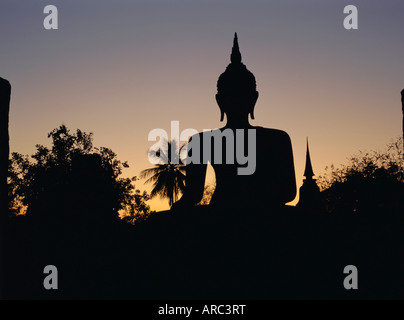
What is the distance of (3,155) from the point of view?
6.86 metres

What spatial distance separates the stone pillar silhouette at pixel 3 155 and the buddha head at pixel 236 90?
332 centimetres

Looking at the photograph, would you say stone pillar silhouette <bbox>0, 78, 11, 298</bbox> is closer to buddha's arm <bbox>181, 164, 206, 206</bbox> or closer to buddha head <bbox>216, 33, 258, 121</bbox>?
buddha's arm <bbox>181, 164, 206, 206</bbox>

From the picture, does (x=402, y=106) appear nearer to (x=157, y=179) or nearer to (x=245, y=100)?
(x=245, y=100)

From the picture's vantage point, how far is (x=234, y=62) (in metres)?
9.10

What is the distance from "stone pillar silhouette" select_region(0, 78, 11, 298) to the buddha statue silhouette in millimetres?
2607

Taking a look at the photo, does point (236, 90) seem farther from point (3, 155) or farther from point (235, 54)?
point (3, 155)

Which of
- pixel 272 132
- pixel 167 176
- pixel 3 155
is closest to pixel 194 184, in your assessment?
pixel 272 132

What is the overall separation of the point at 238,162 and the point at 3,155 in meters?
3.44

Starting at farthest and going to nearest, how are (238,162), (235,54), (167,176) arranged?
1. (167,176)
2. (235,54)
3. (238,162)

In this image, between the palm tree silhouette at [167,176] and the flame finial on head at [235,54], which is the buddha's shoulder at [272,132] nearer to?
the flame finial on head at [235,54]

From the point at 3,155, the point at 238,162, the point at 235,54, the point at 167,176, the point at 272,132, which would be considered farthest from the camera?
the point at 167,176

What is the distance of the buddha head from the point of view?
8.98 metres

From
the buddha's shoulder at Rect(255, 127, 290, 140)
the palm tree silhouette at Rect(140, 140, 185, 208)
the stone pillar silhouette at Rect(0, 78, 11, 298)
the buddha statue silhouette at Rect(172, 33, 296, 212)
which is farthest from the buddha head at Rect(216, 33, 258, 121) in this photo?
the palm tree silhouette at Rect(140, 140, 185, 208)

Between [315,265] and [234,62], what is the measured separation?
339 centimetres
